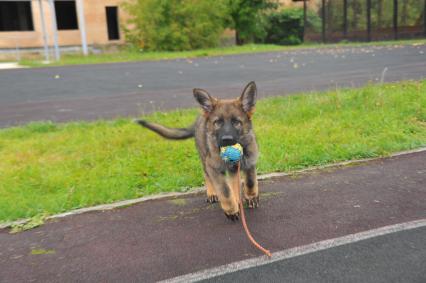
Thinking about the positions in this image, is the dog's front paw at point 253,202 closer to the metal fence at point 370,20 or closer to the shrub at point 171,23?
the shrub at point 171,23

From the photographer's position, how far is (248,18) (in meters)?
37.8

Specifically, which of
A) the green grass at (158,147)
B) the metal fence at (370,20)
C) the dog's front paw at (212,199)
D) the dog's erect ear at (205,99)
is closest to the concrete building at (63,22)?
the metal fence at (370,20)

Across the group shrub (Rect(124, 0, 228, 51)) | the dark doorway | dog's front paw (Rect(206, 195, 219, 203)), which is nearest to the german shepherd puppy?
dog's front paw (Rect(206, 195, 219, 203))

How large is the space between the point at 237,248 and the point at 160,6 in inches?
1129

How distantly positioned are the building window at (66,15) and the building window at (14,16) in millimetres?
2327

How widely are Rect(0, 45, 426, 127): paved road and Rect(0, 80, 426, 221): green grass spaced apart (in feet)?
6.68

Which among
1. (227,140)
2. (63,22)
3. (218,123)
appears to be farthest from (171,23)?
(227,140)

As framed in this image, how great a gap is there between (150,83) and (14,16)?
26.1 meters

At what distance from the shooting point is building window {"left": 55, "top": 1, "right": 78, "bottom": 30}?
35000 mm

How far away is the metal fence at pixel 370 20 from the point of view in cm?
2844

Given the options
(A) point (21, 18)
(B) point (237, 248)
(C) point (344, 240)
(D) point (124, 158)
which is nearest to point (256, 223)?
(B) point (237, 248)

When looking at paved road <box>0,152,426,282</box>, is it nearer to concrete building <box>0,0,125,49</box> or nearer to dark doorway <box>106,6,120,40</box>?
concrete building <box>0,0,125,49</box>

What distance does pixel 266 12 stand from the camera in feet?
131

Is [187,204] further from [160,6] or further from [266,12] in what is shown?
[266,12]
